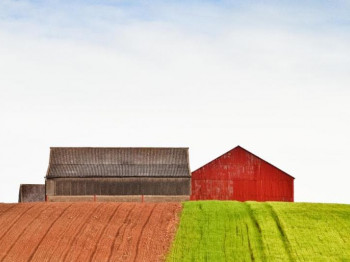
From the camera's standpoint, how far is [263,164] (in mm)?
64500

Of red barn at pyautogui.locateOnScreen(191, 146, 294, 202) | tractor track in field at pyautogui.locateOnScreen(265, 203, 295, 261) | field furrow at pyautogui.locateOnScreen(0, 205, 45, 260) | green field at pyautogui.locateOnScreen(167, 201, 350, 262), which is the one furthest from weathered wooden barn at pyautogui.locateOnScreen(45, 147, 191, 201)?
tractor track in field at pyautogui.locateOnScreen(265, 203, 295, 261)

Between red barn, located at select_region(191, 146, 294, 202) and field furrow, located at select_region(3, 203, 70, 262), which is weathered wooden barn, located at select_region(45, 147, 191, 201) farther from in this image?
field furrow, located at select_region(3, 203, 70, 262)

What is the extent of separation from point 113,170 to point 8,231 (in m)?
22.9

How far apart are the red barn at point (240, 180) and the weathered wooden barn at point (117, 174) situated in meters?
1.62

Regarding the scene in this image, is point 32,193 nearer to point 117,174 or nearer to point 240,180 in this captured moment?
point 117,174

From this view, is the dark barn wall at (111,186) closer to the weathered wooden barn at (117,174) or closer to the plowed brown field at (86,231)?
the weathered wooden barn at (117,174)

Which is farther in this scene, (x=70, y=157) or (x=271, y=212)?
(x=70, y=157)

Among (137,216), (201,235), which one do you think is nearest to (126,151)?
(137,216)

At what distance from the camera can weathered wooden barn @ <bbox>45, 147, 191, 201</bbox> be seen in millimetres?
62781

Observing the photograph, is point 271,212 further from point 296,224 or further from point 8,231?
point 8,231

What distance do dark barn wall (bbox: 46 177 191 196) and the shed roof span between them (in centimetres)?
44

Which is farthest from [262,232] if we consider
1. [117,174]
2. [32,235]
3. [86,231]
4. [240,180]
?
[117,174]

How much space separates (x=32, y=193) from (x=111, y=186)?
28.4 feet

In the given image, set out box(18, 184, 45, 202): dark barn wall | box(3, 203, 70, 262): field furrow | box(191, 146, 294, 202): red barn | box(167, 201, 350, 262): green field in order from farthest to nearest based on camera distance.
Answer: box(18, 184, 45, 202): dark barn wall, box(191, 146, 294, 202): red barn, box(167, 201, 350, 262): green field, box(3, 203, 70, 262): field furrow
